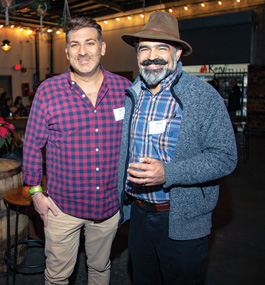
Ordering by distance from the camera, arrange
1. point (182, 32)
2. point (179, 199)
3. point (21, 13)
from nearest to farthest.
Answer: point (179, 199) < point (182, 32) < point (21, 13)

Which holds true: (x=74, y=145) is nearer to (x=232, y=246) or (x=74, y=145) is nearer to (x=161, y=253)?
(x=161, y=253)

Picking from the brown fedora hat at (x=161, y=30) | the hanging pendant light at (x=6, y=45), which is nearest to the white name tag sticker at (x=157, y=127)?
the brown fedora hat at (x=161, y=30)

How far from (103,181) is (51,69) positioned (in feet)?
54.6

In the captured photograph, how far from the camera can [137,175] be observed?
145 centimetres

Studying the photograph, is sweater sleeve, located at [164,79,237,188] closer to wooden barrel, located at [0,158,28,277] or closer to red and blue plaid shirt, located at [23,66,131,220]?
red and blue plaid shirt, located at [23,66,131,220]

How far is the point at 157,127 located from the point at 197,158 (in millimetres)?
287

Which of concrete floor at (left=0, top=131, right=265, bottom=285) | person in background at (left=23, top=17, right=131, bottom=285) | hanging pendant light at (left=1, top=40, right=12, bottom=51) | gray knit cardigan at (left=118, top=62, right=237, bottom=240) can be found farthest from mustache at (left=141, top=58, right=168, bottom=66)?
hanging pendant light at (left=1, top=40, right=12, bottom=51)

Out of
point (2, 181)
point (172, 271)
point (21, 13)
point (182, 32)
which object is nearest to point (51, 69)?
point (21, 13)

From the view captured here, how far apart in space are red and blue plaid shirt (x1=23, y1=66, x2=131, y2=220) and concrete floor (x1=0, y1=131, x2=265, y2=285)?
1.21m

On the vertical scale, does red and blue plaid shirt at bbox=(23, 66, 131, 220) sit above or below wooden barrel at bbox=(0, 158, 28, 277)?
above

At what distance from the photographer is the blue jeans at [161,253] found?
1724mm

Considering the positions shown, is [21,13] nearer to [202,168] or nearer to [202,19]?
[202,19]

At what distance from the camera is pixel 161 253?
1800mm

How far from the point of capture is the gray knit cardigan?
1.54 meters
